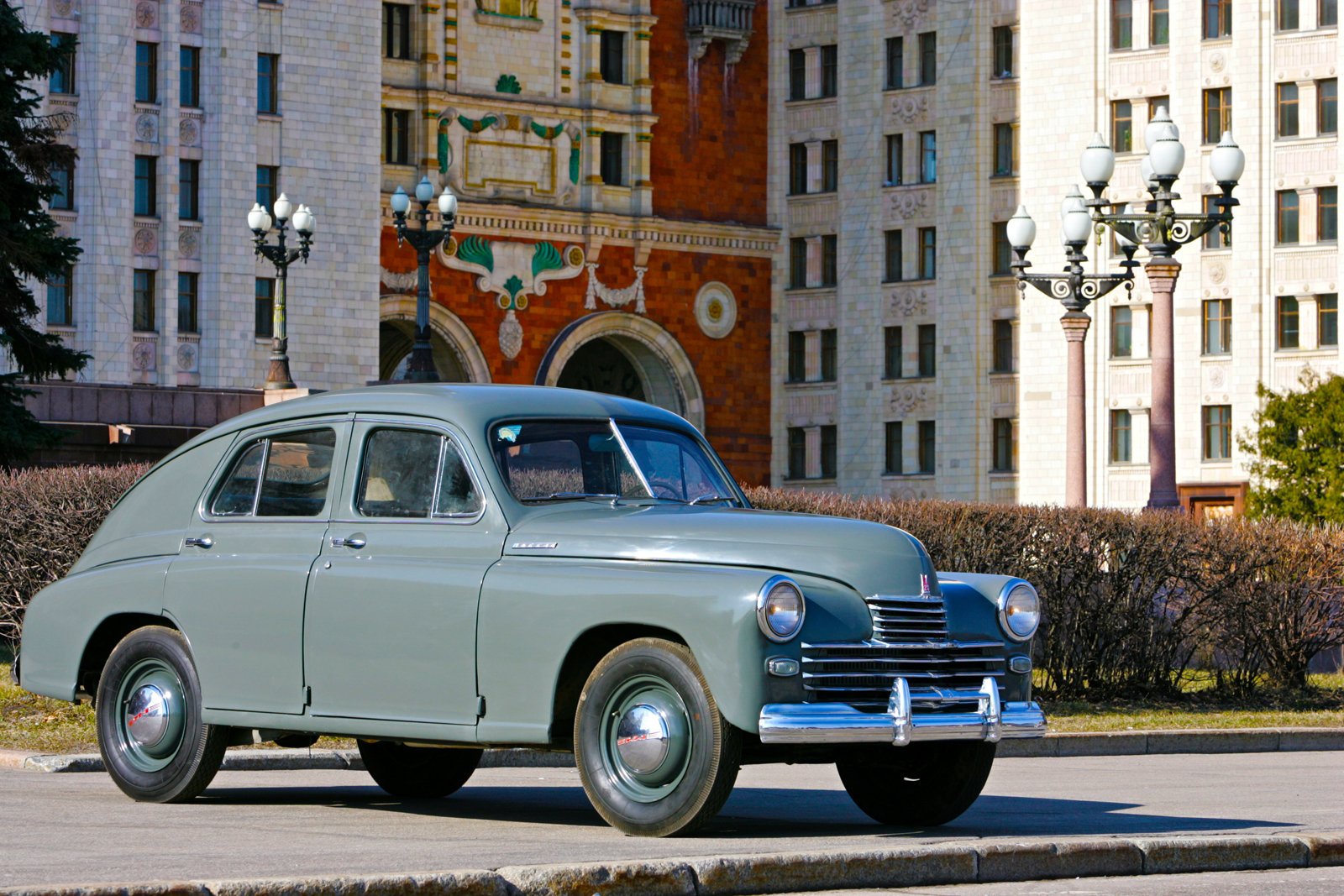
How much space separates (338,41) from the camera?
6156 centimetres

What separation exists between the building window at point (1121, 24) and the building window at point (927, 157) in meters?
5.81

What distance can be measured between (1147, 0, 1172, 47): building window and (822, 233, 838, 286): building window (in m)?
10.7

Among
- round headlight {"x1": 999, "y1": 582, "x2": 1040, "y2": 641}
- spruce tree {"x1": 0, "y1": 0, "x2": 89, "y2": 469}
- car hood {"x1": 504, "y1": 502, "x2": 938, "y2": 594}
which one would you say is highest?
spruce tree {"x1": 0, "y1": 0, "x2": 89, "y2": 469}

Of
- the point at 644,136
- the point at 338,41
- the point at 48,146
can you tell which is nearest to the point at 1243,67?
the point at 644,136

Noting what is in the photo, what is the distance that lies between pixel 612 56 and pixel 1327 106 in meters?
18.7

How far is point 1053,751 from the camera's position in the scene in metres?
19.6

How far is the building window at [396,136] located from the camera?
211ft

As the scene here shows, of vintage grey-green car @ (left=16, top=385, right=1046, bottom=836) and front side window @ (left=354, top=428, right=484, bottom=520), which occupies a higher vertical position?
front side window @ (left=354, top=428, right=484, bottom=520)

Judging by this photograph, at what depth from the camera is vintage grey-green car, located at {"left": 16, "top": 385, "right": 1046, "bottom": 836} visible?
10.6m

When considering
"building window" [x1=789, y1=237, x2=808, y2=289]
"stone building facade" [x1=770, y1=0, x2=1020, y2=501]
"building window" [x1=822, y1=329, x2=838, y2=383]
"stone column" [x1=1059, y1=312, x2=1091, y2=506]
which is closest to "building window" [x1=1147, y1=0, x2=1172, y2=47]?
"stone building facade" [x1=770, y1=0, x2=1020, y2=501]

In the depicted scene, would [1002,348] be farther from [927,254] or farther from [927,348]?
[927,254]

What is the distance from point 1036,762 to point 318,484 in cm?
802

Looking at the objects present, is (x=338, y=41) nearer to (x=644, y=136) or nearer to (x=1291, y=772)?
(x=644, y=136)

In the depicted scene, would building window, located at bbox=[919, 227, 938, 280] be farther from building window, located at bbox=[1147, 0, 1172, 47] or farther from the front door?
the front door
